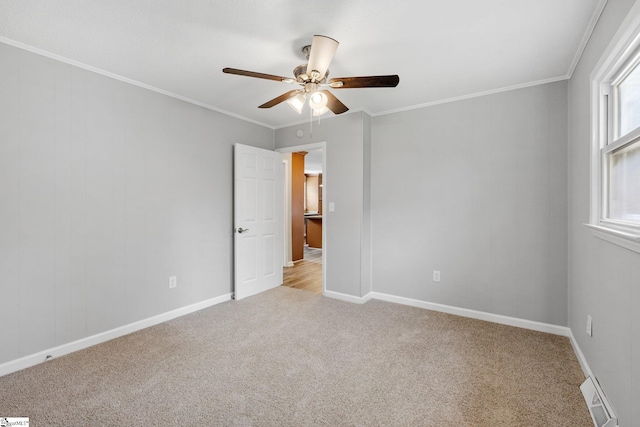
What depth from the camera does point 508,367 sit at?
215cm

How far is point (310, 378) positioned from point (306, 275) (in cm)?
295

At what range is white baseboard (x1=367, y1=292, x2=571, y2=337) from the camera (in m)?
2.72

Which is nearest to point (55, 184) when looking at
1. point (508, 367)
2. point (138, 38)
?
point (138, 38)

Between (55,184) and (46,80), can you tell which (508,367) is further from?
(46,80)

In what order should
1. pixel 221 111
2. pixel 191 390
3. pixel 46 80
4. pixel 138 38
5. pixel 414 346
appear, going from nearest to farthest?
pixel 191 390 < pixel 138 38 < pixel 46 80 < pixel 414 346 < pixel 221 111

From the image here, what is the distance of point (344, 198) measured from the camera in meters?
3.69

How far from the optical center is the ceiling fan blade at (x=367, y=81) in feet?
6.15

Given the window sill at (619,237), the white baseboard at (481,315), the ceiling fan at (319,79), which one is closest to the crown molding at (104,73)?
the ceiling fan at (319,79)

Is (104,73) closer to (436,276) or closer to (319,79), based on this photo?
(319,79)

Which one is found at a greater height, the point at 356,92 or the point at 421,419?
the point at 356,92

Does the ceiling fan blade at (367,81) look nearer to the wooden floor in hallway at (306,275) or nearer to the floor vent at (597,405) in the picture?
the floor vent at (597,405)

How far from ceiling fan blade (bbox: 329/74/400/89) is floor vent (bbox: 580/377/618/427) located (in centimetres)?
215

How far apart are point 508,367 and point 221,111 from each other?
375cm

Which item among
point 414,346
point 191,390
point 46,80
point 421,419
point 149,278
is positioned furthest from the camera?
point 149,278
